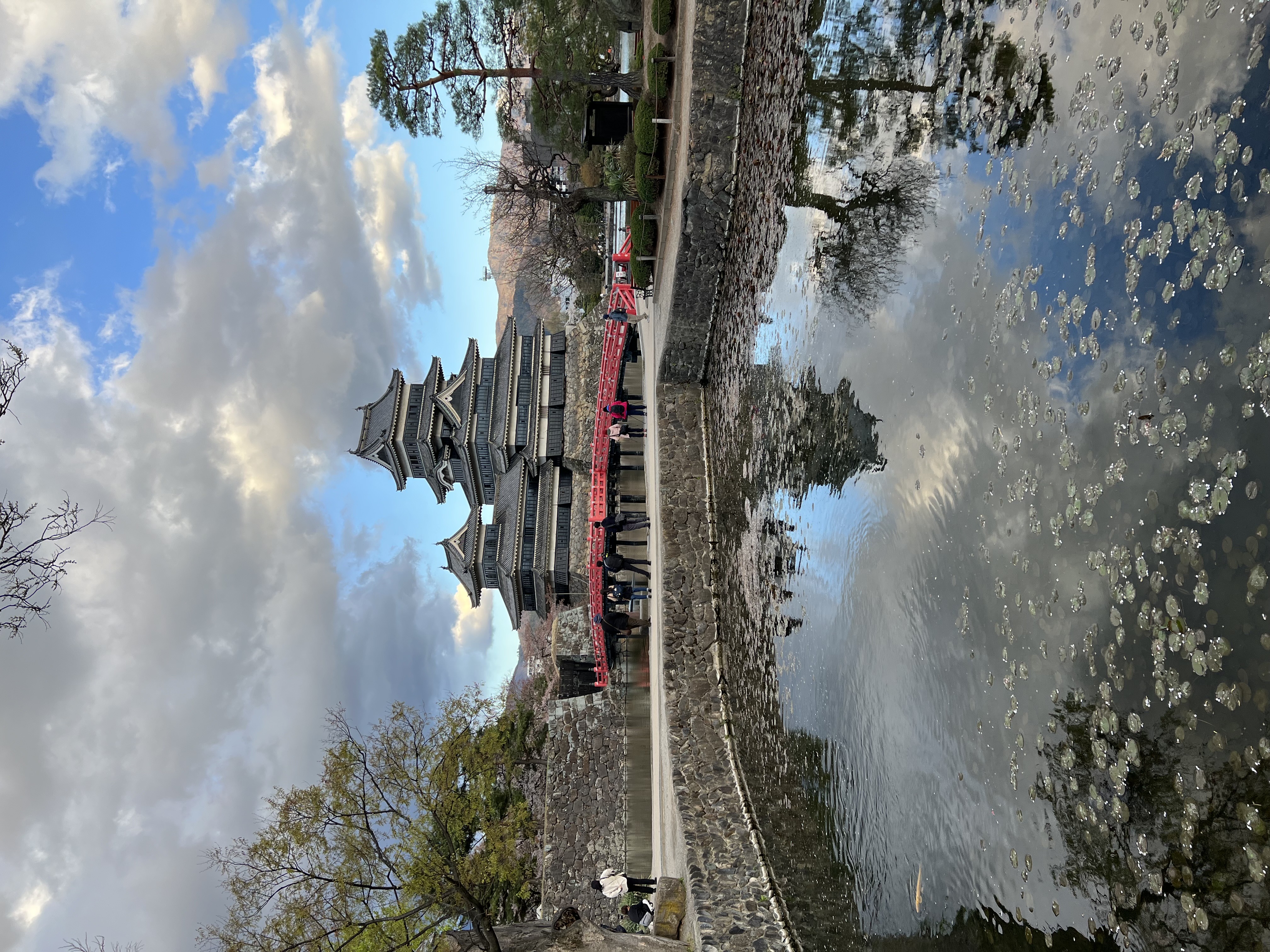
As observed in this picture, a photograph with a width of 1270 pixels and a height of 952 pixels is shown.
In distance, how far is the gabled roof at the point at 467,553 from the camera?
27281 mm

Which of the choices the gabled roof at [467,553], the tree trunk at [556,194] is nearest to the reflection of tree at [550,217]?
the tree trunk at [556,194]

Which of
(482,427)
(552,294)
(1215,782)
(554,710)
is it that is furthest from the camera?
(552,294)

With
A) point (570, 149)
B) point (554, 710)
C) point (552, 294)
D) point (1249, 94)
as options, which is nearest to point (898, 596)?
point (1249, 94)

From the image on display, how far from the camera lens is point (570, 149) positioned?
2759 cm

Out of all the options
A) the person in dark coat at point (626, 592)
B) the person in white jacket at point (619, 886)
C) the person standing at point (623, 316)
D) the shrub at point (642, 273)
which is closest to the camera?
the person in white jacket at point (619, 886)

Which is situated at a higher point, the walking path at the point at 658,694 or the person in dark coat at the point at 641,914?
the walking path at the point at 658,694

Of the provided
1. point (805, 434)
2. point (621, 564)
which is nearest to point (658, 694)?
point (621, 564)

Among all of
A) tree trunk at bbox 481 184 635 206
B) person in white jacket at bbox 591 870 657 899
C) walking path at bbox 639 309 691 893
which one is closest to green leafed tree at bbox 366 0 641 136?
tree trunk at bbox 481 184 635 206

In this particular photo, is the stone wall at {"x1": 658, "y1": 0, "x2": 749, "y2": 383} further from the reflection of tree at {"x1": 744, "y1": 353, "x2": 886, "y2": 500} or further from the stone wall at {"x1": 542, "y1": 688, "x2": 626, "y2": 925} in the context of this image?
the stone wall at {"x1": 542, "y1": 688, "x2": 626, "y2": 925}

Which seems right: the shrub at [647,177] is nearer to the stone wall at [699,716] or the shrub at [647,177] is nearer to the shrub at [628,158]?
the shrub at [628,158]

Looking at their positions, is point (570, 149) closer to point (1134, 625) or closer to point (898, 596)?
point (898, 596)

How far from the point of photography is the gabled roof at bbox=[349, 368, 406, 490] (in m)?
27.7

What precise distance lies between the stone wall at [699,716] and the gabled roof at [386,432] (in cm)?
1526

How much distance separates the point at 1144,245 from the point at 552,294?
42.0m
